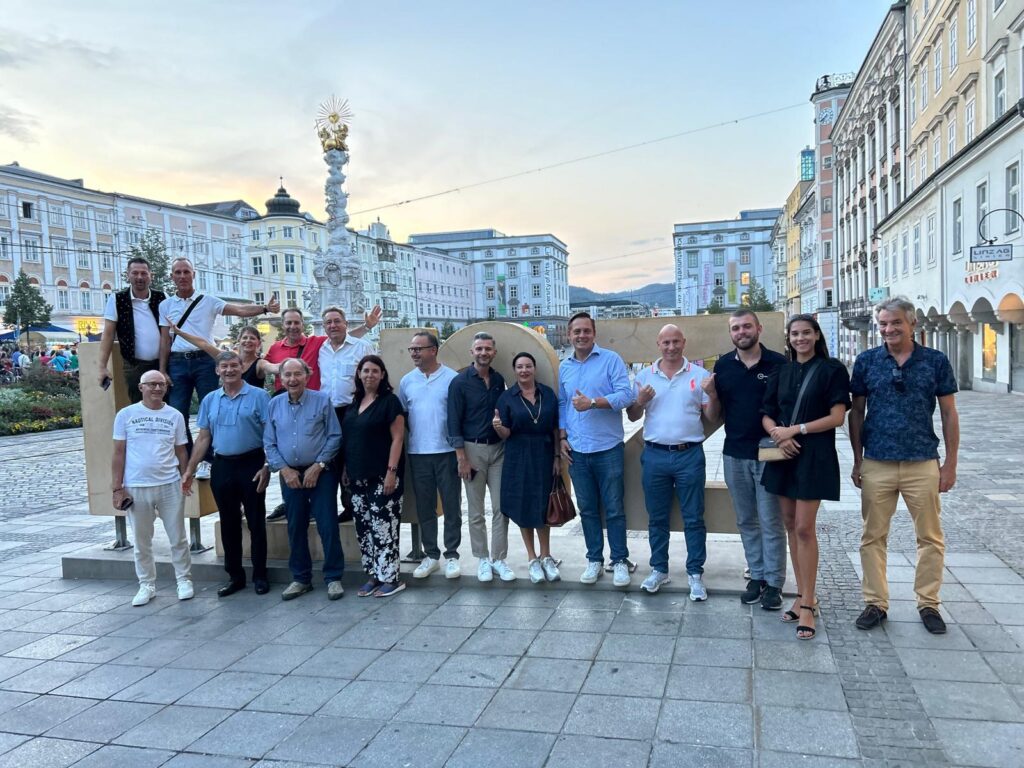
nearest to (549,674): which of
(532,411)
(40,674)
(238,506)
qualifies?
(532,411)

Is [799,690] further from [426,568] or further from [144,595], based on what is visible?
[144,595]

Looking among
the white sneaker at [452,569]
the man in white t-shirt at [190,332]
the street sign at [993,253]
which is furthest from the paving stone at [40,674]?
the street sign at [993,253]

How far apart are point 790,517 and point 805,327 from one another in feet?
4.01

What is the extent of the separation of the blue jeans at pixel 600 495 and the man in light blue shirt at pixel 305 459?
186cm

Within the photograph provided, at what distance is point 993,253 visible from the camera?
1716 centimetres

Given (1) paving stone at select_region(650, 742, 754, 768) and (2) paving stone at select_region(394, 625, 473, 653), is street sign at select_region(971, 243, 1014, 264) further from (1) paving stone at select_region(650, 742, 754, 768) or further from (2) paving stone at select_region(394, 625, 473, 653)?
(1) paving stone at select_region(650, 742, 754, 768)

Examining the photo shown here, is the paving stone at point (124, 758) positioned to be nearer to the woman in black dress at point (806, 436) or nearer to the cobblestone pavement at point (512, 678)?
the cobblestone pavement at point (512, 678)

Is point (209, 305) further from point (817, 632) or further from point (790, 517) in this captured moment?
point (817, 632)

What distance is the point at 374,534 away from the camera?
568 centimetres

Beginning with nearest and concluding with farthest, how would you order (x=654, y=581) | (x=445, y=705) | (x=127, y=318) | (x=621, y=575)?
(x=445, y=705)
(x=654, y=581)
(x=621, y=575)
(x=127, y=318)

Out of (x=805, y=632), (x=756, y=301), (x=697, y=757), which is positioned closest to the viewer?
(x=697, y=757)

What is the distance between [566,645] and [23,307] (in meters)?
44.0

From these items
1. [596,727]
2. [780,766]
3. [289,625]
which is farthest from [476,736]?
[289,625]

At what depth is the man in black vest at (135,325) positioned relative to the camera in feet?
20.6
